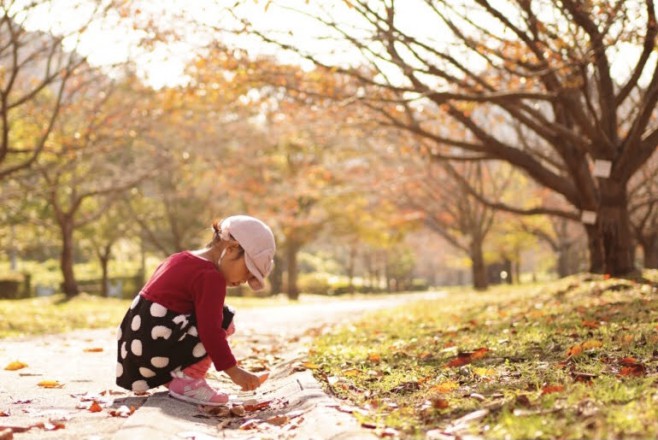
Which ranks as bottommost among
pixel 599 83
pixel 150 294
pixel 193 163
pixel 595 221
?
pixel 150 294

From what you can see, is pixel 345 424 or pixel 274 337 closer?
pixel 345 424

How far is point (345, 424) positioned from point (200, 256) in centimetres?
169

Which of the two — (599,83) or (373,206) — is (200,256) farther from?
(373,206)

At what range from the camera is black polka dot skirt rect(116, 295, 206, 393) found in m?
4.59

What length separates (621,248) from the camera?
12680mm

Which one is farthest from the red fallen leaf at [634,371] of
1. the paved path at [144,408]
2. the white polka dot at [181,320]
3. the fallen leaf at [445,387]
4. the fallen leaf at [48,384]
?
the fallen leaf at [48,384]

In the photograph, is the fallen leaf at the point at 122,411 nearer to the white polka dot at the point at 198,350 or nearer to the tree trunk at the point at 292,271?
the white polka dot at the point at 198,350

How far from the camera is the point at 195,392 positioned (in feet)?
15.2

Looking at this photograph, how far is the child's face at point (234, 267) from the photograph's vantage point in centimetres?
464

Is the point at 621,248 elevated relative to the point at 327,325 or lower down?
elevated

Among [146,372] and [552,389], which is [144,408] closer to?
[146,372]

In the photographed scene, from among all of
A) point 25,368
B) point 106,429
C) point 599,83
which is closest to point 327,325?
point 599,83

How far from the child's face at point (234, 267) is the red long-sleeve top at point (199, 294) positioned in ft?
0.27

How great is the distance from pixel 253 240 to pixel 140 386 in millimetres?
1199
